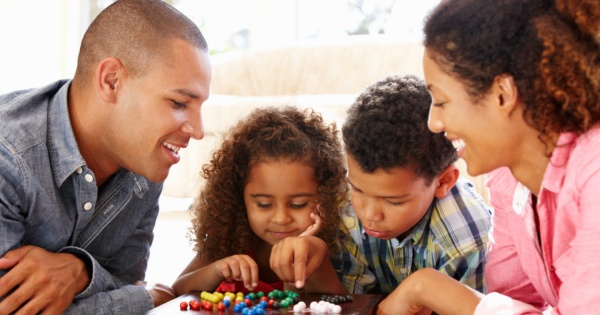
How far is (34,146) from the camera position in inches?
65.3

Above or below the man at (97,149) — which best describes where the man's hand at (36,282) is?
below

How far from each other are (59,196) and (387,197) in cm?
73

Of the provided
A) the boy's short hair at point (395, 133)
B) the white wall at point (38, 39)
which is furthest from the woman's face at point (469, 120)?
the white wall at point (38, 39)

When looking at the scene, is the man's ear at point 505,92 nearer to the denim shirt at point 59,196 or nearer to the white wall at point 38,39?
the denim shirt at point 59,196

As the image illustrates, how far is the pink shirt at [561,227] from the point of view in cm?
119

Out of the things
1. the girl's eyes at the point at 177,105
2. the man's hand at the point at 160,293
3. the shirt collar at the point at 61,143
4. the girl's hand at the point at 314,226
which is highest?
the girl's eyes at the point at 177,105

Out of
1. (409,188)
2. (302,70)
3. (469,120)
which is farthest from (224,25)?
(469,120)

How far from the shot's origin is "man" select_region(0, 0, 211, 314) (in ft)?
5.27

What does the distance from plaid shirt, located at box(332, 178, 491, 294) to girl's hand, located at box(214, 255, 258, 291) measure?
305 millimetres

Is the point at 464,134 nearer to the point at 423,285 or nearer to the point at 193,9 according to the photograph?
the point at 423,285

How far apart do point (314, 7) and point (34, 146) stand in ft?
11.5

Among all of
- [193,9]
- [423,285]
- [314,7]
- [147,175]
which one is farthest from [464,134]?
[193,9]

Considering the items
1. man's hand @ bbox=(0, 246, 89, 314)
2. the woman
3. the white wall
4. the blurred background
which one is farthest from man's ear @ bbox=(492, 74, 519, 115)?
the white wall

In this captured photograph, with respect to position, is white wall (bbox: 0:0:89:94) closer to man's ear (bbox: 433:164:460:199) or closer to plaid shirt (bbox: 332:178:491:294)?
plaid shirt (bbox: 332:178:491:294)
